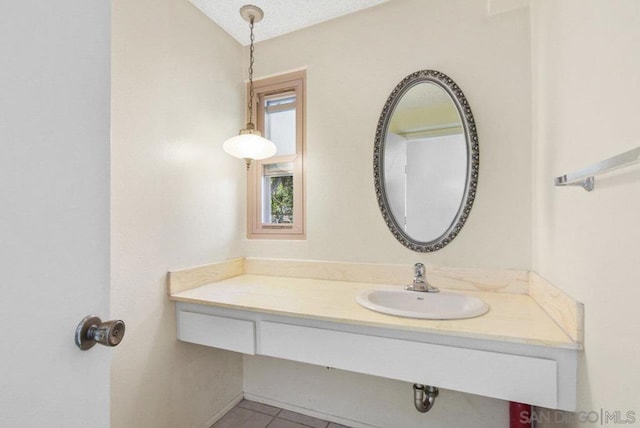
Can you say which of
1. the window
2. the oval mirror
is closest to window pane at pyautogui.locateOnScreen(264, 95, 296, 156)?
the window

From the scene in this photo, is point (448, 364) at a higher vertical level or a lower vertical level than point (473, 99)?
lower

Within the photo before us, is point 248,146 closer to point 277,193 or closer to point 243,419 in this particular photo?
point 277,193

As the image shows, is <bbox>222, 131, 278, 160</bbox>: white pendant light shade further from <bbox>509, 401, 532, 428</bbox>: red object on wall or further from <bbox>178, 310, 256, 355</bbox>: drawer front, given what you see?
<bbox>509, 401, 532, 428</bbox>: red object on wall

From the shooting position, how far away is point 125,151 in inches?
51.1

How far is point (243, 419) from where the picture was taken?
178cm

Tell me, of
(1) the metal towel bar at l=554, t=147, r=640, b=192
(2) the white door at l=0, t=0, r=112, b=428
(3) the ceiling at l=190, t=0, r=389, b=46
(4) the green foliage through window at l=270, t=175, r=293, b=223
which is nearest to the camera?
(2) the white door at l=0, t=0, r=112, b=428

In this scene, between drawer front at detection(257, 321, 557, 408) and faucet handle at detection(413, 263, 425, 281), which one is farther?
faucet handle at detection(413, 263, 425, 281)

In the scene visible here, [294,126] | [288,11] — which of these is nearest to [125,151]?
[294,126]

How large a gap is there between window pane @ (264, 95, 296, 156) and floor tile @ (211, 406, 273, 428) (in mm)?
1678

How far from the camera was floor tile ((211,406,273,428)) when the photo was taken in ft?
5.68

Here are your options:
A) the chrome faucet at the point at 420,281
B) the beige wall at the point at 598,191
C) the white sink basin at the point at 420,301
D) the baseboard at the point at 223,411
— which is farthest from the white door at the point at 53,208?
the baseboard at the point at 223,411

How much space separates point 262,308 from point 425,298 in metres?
0.79

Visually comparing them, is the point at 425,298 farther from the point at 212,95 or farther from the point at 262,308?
the point at 212,95

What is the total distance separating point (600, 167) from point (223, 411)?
2154mm
